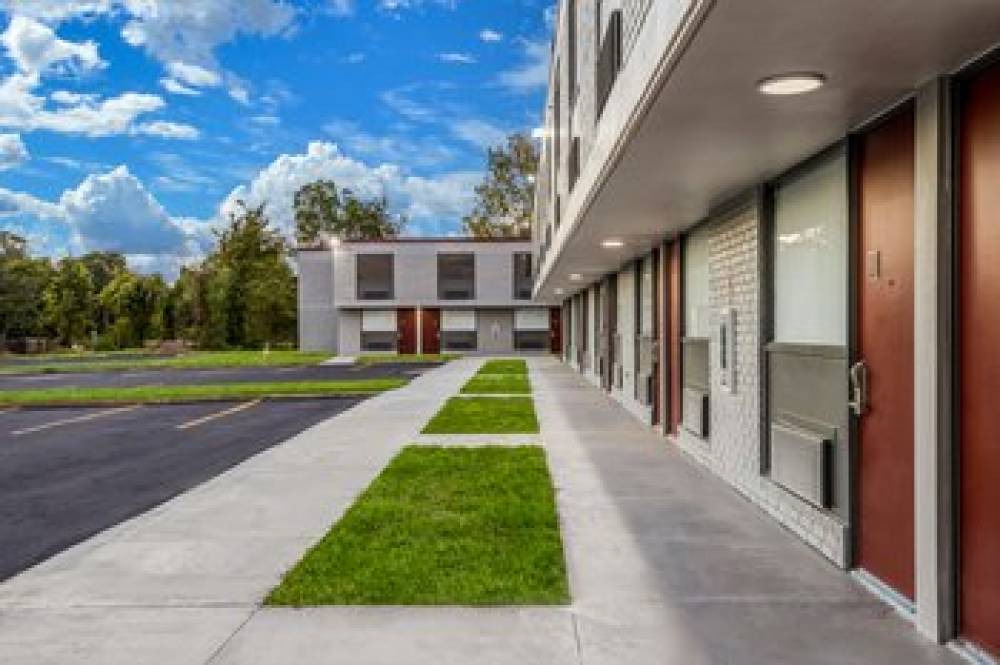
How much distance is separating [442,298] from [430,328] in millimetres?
1992

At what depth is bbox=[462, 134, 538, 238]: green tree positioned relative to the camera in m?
65.7

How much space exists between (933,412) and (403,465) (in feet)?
21.2

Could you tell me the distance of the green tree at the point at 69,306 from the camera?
77500 millimetres

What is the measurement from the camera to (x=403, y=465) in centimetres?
978

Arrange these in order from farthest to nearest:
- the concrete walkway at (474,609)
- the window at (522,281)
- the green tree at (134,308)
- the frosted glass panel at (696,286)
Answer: the green tree at (134,308)
the window at (522,281)
the frosted glass panel at (696,286)
the concrete walkway at (474,609)

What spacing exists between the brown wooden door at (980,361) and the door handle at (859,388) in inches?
46.0

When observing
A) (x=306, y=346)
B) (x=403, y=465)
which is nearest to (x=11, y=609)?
(x=403, y=465)

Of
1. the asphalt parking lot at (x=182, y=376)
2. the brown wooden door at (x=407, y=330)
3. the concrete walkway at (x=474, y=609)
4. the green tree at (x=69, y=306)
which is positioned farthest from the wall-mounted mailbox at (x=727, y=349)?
the green tree at (x=69, y=306)

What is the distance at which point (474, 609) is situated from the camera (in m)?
4.88

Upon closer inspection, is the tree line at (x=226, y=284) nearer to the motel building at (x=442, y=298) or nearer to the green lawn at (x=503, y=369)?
the motel building at (x=442, y=298)

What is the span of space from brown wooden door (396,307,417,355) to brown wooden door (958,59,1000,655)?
44.0 m

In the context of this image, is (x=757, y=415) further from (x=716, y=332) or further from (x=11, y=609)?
(x=11, y=609)

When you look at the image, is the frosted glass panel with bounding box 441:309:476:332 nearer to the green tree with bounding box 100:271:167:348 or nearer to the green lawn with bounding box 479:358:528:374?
the green lawn with bounding box 479:358:528:374

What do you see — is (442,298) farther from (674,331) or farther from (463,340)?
(674,331)
